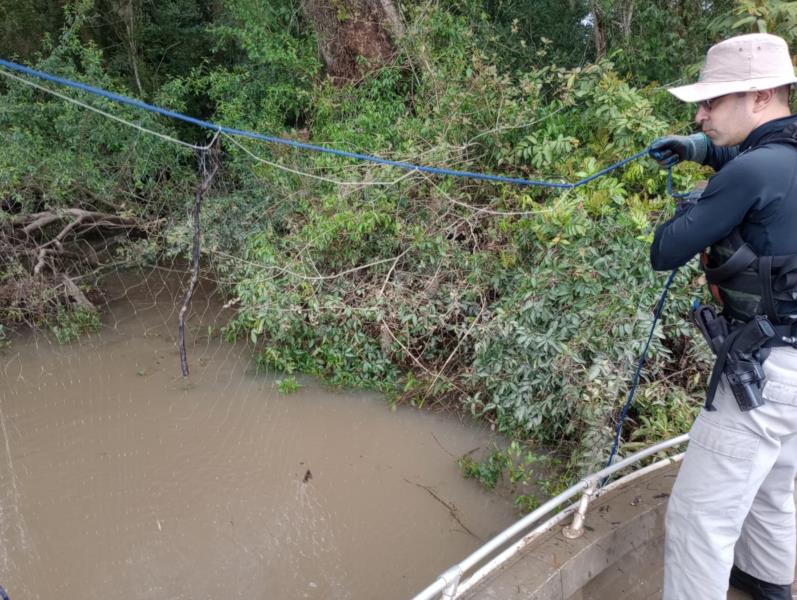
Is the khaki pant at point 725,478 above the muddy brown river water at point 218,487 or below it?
above

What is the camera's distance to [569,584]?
6.37ft

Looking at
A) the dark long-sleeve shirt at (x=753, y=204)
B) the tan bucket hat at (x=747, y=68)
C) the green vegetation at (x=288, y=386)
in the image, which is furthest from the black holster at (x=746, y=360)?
the green vegetation at (x=288, y=386)

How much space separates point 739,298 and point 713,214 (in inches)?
11.1

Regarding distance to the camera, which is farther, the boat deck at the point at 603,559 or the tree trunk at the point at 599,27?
the tree trunk at the point at 599,27

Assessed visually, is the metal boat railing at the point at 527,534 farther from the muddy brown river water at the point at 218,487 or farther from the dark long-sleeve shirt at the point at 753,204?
the muddy brown river water at the point at 218,487

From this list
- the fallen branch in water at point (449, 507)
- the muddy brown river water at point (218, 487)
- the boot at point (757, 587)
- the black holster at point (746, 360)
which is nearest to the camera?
the black holster at point (746, 360)

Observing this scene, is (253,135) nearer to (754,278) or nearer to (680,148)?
(680,148)

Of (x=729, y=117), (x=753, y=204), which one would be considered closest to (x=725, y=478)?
(x=753, y=204)

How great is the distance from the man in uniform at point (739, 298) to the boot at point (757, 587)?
0.37m

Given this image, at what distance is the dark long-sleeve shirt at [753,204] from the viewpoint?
1.40m

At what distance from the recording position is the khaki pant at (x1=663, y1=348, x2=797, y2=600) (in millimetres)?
1548

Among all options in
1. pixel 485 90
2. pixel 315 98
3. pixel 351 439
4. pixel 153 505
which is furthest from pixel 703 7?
pixel 153 505

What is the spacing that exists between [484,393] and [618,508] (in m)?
1.85

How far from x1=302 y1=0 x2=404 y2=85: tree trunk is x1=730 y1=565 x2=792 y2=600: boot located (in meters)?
5.23
